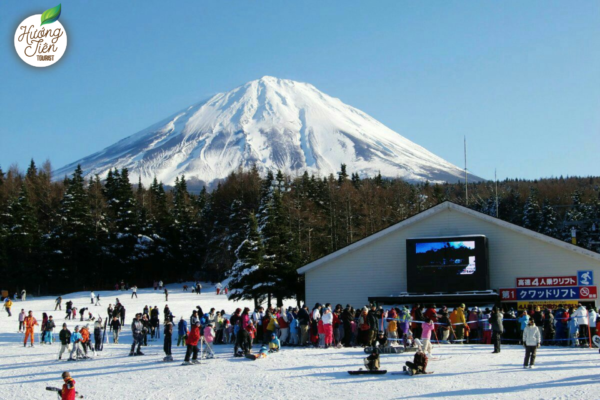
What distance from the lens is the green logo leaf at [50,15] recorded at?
98.3 ft

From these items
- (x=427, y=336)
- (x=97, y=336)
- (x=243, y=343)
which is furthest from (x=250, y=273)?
(x=427, y=336)

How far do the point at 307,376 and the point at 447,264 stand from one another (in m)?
15.2

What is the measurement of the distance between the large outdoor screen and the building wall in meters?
0.78

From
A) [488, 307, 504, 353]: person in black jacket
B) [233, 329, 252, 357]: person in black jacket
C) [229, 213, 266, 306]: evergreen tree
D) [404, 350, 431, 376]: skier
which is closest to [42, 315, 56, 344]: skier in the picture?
[233, 329, 252, 357]: person in black jacket

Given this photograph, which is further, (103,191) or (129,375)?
(103,191)

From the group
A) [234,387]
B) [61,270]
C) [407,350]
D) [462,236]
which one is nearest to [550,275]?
[462,236]

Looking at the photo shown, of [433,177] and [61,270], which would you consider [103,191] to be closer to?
[61,270]

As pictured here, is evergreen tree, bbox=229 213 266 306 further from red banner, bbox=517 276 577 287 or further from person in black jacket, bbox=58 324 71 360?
person in black jacket, bbox=58 324 71 360

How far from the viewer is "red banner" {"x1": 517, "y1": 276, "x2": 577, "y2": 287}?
3092cm

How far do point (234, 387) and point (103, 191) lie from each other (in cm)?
6673

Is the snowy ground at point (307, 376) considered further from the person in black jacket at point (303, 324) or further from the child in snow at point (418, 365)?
the person in black jacket at point (303, 324)

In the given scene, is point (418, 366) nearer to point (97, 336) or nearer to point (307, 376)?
point (307, 376)

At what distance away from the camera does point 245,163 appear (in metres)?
191

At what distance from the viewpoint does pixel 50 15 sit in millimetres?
30156
